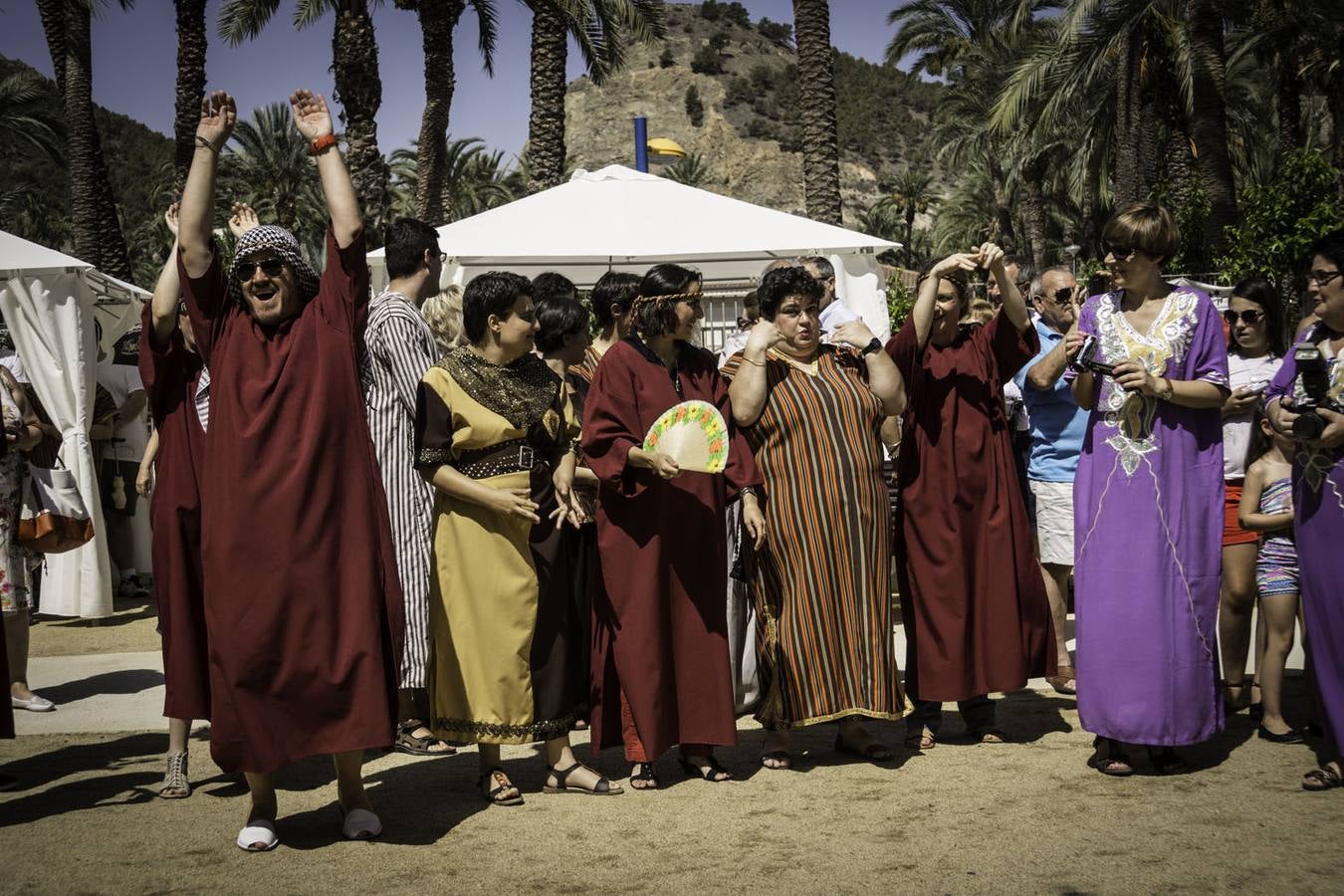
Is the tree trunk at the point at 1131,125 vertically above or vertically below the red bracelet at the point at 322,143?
above

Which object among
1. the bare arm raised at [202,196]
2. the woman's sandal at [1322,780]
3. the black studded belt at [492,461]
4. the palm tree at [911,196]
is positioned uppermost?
the palm tree at [911,196]

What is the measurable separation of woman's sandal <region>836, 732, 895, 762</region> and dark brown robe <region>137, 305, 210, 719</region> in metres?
2.68

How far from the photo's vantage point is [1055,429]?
21.9ft

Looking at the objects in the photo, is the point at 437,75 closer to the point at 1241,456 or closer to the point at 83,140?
the point at 83,140

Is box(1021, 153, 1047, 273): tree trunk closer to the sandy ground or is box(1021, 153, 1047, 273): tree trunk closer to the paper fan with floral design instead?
the sandy ground

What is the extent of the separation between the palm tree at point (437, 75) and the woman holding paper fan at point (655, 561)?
15.8 metres

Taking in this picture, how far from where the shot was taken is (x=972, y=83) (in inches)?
1882

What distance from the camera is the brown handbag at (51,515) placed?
621 cm

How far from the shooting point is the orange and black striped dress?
5281 mm

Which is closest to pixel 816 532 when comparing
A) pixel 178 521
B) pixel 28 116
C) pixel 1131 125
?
pixel 178 521

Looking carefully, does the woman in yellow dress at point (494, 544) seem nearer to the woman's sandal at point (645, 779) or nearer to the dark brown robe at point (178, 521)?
the woman's sandal at point (645, 779)

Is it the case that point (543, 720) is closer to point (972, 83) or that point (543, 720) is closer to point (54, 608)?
point (54, 608)

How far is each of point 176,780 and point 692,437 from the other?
8.32ft

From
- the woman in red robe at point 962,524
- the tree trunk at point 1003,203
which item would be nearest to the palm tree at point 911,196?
the tree trunk at point 1003,203
